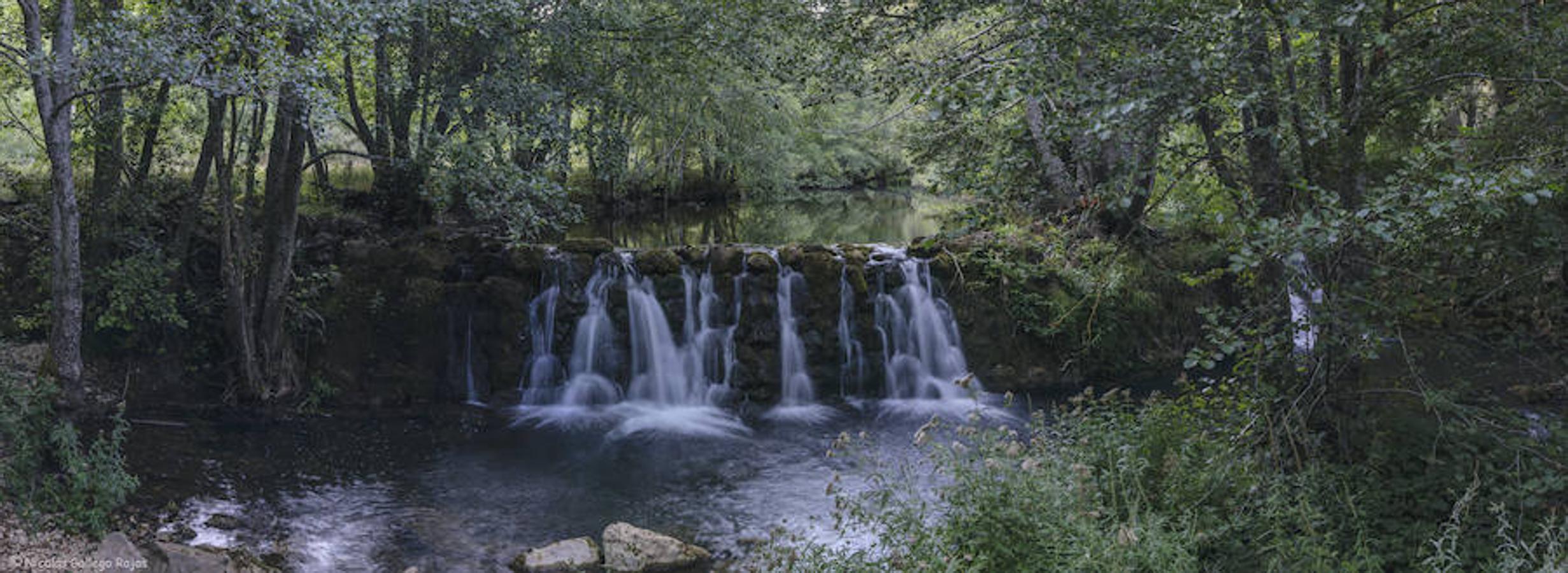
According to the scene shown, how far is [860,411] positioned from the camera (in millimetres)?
12820

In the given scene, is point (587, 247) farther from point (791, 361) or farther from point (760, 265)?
point (791, 361)

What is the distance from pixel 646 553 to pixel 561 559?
2.25 ft

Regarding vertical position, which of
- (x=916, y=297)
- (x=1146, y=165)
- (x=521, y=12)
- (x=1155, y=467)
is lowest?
(x=1155, y=467)

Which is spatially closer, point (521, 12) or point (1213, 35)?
point (1213, 35)

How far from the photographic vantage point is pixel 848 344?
45.4 ft

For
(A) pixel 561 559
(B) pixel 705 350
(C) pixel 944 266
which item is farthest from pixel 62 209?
(C) pixel 944 266

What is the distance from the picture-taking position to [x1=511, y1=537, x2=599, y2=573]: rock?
755 centimetres

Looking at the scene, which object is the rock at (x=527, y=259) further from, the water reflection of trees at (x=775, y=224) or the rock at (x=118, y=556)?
the rock at (x=118, y=556)

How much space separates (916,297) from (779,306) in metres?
2.10

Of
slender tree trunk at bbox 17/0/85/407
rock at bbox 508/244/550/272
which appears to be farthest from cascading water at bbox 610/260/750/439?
slender tree trunk at bbox 17/0/85/407

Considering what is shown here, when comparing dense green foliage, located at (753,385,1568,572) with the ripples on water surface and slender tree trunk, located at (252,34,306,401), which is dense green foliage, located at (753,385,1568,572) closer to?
the ripples on water surface

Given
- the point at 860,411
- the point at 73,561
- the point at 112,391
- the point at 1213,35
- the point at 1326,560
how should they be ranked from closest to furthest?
the point at 1326,560, the point at 1213,35, the point at 73,561, the point at 112,391, the point at 860,411

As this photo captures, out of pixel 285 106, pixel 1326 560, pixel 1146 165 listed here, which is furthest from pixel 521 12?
pixel 1326 560

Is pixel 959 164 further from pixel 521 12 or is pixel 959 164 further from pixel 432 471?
pixel 521 12
